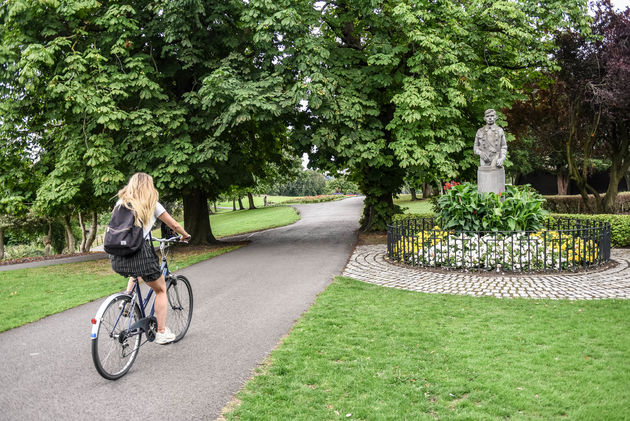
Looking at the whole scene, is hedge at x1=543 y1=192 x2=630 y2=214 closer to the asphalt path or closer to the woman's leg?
the asphalt path

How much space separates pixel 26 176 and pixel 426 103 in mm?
12908

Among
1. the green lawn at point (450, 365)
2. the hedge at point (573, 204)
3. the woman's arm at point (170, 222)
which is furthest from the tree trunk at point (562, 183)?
the woman's arm at point (170, 222)

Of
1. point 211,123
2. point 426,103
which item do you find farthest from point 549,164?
point 211,123

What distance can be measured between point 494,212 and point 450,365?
6.20m

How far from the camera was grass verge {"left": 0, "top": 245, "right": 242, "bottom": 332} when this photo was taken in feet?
24.6

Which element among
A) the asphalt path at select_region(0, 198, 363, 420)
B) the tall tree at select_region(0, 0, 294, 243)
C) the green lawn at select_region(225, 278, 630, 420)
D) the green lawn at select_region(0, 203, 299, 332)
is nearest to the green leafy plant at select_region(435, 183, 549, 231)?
the green lawn at select_region(225, 278, 630, 420)

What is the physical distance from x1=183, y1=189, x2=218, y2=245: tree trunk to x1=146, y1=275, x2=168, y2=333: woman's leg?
469 inches

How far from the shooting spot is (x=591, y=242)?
10008 millimetres

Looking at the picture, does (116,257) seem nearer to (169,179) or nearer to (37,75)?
(169,179)

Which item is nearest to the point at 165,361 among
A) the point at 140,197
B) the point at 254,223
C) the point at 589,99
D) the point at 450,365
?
the point at 140,197

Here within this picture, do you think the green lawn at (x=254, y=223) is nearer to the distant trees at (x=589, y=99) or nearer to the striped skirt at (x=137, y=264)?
the distant trees at (x=589, y=99)

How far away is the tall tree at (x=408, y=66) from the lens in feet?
42.2

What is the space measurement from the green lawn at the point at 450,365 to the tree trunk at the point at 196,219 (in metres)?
10.8

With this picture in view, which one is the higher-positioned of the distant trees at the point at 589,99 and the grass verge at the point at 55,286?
the distant trees at the point at 589,99
